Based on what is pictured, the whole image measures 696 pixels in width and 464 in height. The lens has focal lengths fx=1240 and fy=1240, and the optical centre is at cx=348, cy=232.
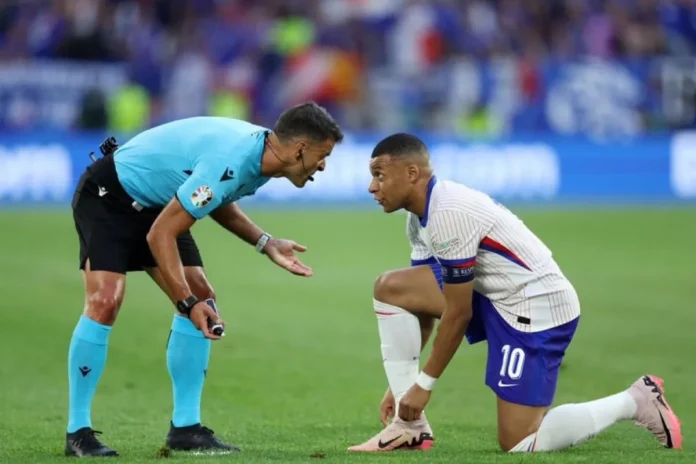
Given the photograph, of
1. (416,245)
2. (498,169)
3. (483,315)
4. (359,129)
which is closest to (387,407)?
(483,315)

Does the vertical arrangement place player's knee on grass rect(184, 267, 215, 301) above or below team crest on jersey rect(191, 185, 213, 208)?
below

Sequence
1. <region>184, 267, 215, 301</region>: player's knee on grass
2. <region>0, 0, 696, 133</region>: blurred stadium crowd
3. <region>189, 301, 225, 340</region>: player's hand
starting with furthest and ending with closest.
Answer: <region>0, 0, 696, 133</region>: blurred stadium crowd < <region>184, 267, 215, 301</region>: player's knee on grass < <region>189, 301, 225, 340</region>: player's hand

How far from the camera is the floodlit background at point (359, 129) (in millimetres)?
12945

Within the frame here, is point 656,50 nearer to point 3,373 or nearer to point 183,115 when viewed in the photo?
point 183,115

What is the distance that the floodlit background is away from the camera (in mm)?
12945

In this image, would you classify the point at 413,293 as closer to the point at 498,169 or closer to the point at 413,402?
the point at 413,402

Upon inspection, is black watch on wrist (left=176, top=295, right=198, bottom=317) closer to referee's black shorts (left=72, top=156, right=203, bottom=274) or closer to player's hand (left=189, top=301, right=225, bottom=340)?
player's hand (left=189, top=301, right=225, bottom=340)

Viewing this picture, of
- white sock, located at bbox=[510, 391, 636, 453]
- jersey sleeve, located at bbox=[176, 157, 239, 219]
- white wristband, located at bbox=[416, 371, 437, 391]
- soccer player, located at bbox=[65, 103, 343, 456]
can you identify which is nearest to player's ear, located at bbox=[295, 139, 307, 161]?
soccer player, located at bbox=[65, 103, 343, 456]

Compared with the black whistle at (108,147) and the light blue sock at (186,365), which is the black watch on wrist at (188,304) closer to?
the light blue sock at (186,365)

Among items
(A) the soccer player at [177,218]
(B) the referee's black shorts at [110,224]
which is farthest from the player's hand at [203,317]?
(B) the referee's black shorts at [110,224]

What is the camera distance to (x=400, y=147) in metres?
6.64

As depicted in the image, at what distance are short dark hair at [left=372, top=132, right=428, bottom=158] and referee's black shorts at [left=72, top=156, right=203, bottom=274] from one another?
129cm

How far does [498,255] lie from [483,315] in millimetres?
414

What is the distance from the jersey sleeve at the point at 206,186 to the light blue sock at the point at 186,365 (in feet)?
2.87
